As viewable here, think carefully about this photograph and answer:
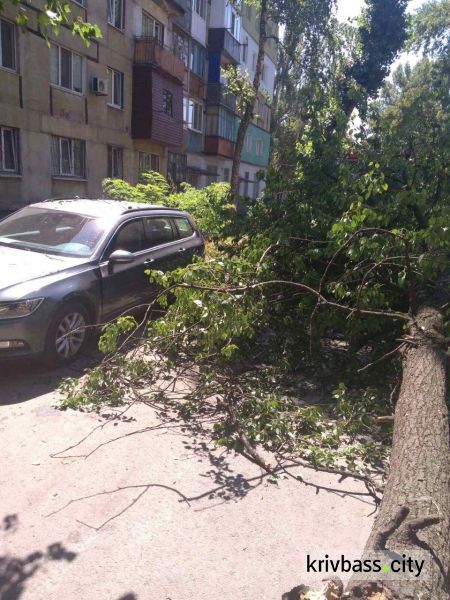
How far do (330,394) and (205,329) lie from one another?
1320 millimetres

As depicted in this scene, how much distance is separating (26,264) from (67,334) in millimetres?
855

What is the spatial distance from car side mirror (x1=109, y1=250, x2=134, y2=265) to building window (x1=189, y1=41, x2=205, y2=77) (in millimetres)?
23720

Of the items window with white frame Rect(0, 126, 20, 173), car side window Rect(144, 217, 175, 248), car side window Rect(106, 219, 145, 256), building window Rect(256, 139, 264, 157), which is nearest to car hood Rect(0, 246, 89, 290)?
car side window Rect(106, 219, 145, 256)

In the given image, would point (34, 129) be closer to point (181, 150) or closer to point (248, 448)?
point (181, 150)

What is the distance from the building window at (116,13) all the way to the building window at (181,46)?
5222 millimetres

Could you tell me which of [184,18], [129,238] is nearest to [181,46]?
[184,18]

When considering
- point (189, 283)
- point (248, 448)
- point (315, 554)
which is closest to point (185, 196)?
point (189, 283)

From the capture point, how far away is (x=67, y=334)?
5219 mm

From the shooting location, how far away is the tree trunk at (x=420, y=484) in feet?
6.72

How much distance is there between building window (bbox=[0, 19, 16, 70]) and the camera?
46.9 ft

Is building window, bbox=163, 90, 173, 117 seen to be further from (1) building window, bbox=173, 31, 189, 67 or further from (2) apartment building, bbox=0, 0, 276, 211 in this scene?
(1) building window, bbox=173, 31, 189, 67

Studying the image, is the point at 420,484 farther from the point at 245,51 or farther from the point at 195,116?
the point at 245,51

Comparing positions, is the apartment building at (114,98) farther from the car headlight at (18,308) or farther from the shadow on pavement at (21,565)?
the shadow on pavement at (21,565)

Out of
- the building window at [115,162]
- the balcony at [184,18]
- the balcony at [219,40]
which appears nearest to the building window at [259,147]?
the balcony at [219,40]
